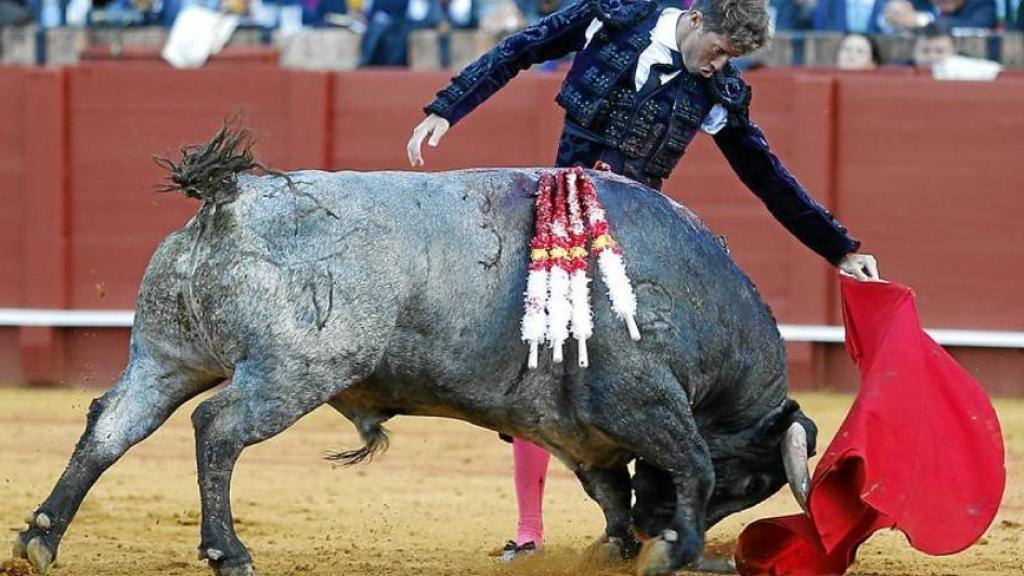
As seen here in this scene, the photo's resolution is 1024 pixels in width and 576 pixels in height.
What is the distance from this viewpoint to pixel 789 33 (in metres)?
9.46

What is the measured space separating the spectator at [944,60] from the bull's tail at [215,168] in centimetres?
512

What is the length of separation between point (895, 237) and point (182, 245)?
16.7 feet

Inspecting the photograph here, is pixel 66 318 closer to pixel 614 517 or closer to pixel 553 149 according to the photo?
pixel 553 149

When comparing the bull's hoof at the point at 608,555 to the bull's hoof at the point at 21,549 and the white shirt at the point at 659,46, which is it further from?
the bull's hoof at the point at 21,549

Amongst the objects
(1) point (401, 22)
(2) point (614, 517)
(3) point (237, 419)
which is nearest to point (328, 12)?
(1) point (401, 22)

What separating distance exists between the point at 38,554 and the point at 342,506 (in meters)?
2.01

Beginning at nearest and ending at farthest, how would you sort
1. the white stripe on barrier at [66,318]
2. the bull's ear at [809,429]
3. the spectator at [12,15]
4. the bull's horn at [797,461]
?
the bull's horn at [797,461] < the bull's ear at [809,429] < the white stripe on barrier at [66,318] < the spectator at [12,15]

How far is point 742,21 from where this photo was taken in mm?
4078

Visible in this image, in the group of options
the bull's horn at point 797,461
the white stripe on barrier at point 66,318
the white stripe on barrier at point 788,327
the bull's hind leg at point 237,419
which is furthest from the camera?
the white stripe on barrier at point 66,318

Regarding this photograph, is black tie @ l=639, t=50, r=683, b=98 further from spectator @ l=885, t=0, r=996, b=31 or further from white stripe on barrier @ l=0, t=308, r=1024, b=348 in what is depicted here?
spectator @ l=885, t=0, r=996, b=31

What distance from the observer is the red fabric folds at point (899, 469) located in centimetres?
416

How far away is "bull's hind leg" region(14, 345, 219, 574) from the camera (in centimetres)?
401

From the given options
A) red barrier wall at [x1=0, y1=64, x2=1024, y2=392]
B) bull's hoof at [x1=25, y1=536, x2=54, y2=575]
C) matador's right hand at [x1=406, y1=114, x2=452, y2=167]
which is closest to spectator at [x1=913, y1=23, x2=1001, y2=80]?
red barrier wall at [x1=0, y1=64, x2=1024, y2=392]

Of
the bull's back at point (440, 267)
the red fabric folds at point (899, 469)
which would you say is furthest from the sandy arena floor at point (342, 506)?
the bull's back at point (440, 267)
